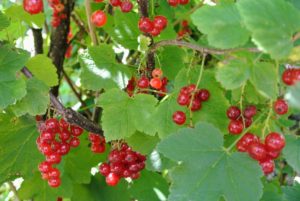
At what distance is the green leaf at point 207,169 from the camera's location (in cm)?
121

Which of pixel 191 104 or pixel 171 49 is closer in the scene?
pixel 191 104

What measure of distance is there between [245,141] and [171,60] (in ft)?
1.65

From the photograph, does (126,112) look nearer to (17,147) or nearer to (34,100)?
(34,100)

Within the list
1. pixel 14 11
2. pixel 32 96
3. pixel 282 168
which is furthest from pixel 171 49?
pixel 282 168

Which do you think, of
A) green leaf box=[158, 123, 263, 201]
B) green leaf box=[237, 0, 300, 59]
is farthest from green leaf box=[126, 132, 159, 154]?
green leaf box=[237, 0, 300, 59]

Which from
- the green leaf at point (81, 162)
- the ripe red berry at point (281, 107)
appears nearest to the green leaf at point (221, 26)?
the ripe red berry at point (281, 107)

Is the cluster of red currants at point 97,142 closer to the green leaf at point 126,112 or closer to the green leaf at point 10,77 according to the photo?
the green leaf at point 126,112

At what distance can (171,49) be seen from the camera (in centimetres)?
163

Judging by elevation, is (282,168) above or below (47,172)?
below

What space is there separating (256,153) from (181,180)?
7.8 inches

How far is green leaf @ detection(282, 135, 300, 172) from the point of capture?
3.89 ft

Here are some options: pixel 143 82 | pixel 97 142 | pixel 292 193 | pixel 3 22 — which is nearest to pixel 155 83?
pixel 143 82

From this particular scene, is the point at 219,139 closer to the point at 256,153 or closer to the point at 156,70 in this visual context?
the point at 256,153

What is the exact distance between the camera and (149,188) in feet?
6.35
